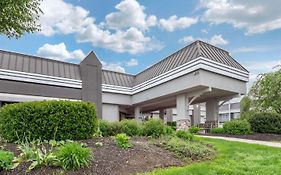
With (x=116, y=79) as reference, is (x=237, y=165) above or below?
below

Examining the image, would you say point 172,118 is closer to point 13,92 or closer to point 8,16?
point 13,92

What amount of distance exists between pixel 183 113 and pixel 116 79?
7.46 metres

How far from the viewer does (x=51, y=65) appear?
2159 cm

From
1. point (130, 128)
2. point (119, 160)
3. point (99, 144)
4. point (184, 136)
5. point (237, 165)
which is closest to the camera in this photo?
point (119, 160)

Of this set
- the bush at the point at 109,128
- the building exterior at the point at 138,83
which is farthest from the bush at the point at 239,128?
the bush at the point at 109,128

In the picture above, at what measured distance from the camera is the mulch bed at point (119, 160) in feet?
18.7

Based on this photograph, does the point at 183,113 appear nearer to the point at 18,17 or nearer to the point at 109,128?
the point at 109,128

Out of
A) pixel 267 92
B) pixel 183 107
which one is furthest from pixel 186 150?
pixel 267 92

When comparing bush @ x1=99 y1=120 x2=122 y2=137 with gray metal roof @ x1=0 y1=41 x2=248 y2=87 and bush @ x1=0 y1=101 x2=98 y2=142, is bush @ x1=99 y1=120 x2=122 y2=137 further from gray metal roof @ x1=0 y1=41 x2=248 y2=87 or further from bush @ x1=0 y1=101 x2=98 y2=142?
gray metal roof @ x1=0 y1=41 x2=248 y2=87

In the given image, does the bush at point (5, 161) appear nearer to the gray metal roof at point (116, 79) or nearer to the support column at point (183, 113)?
the support column at point (183, 113)

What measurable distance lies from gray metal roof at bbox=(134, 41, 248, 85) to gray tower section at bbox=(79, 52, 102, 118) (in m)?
4.05

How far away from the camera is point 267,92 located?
61.6 ft

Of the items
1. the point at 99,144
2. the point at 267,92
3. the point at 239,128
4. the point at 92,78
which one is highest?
the point at 92,78

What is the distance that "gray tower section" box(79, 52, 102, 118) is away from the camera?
72.3 feet
